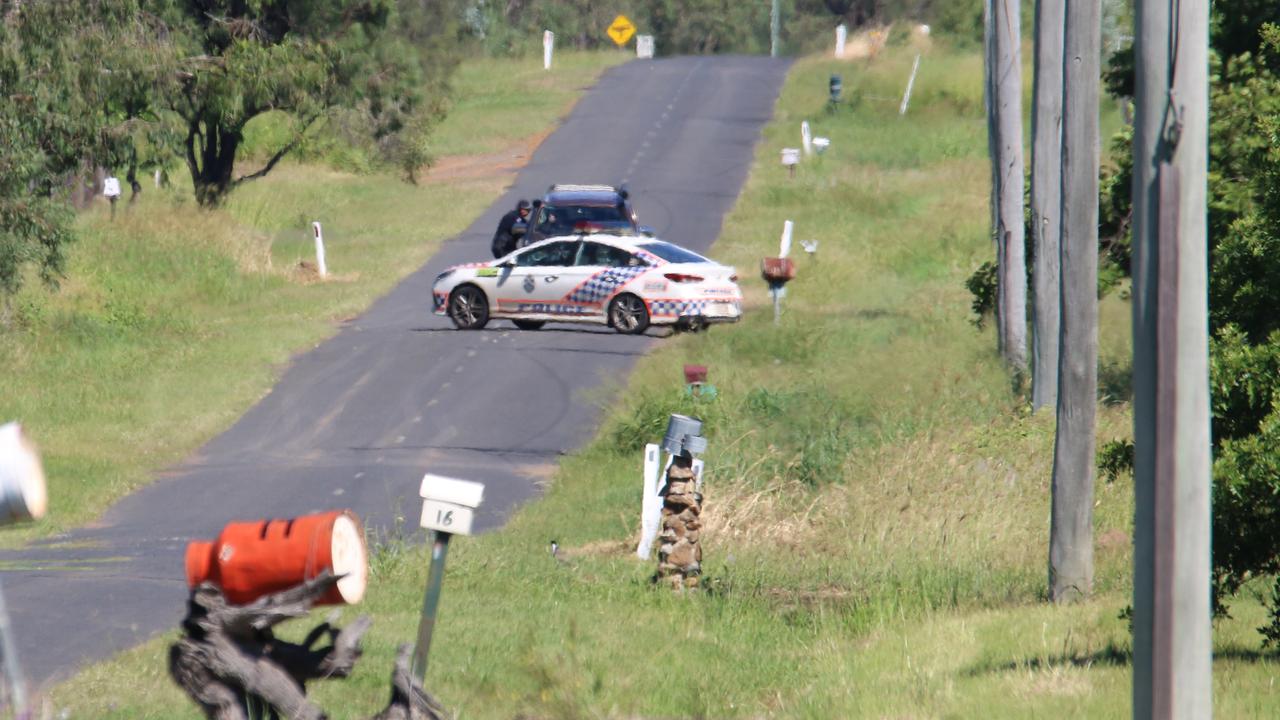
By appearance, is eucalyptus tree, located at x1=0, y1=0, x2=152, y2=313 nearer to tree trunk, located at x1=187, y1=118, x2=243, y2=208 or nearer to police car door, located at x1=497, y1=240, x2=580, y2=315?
police car door, located at x1=497, y1=240, x2=580, y2=315

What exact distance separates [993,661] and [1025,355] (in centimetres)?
1268

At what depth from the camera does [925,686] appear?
29.5 feet

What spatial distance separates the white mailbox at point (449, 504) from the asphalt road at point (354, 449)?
3.41 metres

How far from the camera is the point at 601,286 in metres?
26.3

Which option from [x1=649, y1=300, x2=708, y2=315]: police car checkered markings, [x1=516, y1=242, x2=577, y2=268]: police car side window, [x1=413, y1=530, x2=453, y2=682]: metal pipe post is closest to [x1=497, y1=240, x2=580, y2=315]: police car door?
[x1=516, y1=242, x2=577, y2=268]: police car side window

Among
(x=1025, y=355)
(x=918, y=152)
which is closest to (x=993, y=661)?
(x=1025, y=355)

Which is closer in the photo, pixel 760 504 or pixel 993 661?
pixel 993 661

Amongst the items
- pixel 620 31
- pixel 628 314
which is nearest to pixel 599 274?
pixel 628 314

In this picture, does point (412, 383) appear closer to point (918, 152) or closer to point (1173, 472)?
point (1173, 472)

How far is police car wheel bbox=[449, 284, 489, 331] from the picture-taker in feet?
89.5

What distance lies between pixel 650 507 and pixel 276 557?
8.17 m

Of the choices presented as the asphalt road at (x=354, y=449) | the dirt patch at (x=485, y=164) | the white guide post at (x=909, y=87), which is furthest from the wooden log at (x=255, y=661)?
the white guide post at (x=909, y=87)

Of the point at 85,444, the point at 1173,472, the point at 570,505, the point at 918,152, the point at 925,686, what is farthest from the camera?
the point at 918,152

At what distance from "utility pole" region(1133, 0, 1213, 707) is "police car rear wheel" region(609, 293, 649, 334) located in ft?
65.1
